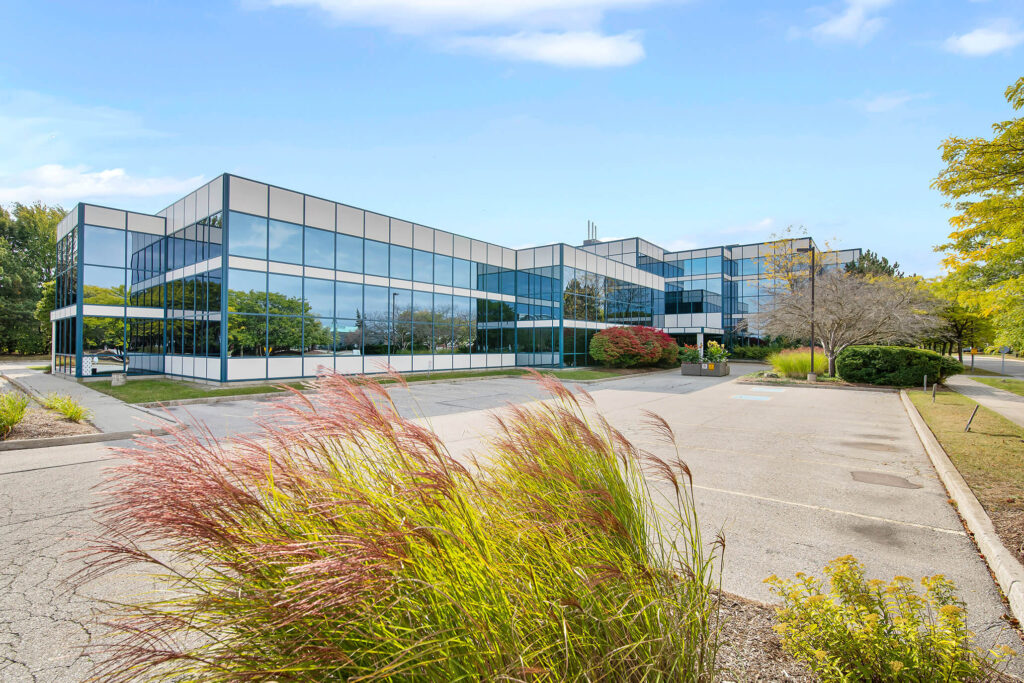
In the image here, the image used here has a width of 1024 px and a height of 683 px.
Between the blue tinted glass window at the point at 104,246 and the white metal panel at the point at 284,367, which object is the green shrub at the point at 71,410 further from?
the blue tinted glass window at the point at 104,246

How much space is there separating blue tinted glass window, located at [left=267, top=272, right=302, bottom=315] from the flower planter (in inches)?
916

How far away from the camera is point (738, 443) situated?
9750 mm

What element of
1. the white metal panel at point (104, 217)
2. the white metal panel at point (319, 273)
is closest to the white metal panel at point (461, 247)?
the white metal panel at point (319, 273)

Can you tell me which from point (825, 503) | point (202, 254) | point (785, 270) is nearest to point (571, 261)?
point (202, 254)

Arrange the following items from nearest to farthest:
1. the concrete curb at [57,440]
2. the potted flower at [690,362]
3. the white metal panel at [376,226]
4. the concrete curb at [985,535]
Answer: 1. the concrete curb at [985,535]
2. the concrete curb at [57,440]
3. the white metal panel at [376,226]
4. the potted flower at [690,362]

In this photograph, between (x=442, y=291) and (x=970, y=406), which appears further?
(x=442, y=291)

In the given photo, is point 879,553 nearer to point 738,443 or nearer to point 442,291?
point 738,443

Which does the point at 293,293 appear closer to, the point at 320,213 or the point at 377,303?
the point at 320,213

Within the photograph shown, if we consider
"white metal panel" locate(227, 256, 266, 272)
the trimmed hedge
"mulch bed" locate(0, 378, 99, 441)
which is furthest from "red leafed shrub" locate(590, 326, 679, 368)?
"mulch bed" locate(0, 378, 99, 441)

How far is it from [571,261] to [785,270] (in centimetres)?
2550

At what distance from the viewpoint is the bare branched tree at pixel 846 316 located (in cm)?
2334

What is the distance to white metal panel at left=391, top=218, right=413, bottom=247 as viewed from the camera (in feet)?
85.1

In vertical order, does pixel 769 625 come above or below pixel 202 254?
below

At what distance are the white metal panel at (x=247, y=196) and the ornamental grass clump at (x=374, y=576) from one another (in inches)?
831
